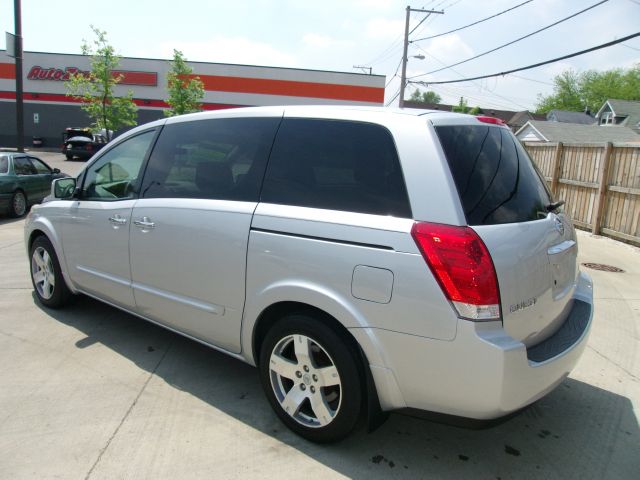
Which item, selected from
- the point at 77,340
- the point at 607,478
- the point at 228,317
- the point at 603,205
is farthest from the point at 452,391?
the point at 603,205

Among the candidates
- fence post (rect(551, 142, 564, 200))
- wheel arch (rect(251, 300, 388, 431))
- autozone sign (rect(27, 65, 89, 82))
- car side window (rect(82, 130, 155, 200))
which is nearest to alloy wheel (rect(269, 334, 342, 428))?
wheel arch (rect(251, 300, 388, 431))

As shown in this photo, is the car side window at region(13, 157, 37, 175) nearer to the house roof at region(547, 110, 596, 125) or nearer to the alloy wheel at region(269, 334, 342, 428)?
the alloy wheel at region(269, 334, 342, 428)

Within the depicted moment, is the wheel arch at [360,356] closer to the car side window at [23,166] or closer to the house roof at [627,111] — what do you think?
the car side window at [23,166]

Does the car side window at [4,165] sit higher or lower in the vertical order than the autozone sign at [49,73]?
lower

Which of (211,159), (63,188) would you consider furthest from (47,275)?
(211,159)

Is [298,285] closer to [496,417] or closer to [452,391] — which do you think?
[452,391]

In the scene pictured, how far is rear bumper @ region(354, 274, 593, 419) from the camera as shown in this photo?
2.23 m

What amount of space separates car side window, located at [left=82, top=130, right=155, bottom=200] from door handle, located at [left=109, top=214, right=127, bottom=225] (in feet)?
0.54

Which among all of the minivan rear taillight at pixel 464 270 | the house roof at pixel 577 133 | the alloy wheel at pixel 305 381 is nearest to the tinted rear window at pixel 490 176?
the minivan rear taillight at pixel 464 270

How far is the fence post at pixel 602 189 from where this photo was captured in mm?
9562

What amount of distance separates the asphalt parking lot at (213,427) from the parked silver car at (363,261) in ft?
1.09

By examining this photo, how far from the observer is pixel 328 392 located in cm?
281

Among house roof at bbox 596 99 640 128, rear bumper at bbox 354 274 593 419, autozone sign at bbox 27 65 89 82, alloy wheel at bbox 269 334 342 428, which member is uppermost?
house roof at bbox 596 99 640 128

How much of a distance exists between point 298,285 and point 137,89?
119 feet
